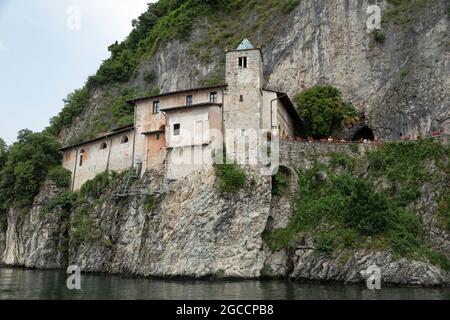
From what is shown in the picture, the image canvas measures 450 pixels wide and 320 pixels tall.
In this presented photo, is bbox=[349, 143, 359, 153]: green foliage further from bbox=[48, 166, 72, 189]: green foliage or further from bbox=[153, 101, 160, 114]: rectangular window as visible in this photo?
bbox=[48, 166, 72, 189]: green foliage

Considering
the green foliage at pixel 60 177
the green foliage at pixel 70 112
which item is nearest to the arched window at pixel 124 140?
the green foliage at pixel 60 177

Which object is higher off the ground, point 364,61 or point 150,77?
point 150,77

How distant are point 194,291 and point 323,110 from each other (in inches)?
941

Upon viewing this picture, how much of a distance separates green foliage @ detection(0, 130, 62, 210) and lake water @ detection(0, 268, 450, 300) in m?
18.3

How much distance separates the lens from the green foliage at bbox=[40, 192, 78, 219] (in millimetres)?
49531

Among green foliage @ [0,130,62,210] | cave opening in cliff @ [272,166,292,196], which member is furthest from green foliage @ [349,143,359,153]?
green foliage @ [0,130,62,210]

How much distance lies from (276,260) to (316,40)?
81.2ft

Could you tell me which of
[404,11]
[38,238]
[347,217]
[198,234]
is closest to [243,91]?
[198,234]

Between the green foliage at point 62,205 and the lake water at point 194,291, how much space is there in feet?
44.3

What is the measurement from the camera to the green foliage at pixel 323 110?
47219 millimetres

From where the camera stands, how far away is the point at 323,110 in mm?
47312

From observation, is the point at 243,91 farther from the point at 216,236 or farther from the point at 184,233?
the point at 184,233

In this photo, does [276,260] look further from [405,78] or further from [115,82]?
[115,82]
